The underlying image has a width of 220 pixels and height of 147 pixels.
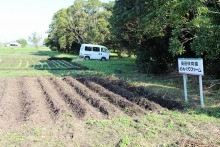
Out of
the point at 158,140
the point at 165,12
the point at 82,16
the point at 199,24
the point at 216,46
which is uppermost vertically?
the point at 82,16

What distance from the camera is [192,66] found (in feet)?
21.3

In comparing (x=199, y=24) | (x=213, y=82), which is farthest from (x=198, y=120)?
(x=213, y=82)

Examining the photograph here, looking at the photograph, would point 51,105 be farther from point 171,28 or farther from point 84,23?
point 84,23

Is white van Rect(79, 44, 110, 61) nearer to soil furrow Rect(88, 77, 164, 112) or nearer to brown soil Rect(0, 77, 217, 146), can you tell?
soil furrow Rect(88, 77, 164, 112)

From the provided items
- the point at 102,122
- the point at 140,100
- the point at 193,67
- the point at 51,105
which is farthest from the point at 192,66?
the point at 51,105

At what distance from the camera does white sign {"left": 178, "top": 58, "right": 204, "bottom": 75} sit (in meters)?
6.17

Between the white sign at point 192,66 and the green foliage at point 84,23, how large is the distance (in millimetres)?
22693

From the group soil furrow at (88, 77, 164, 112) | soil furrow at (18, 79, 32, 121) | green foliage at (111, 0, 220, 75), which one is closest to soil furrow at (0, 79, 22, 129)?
soil furrow at (18, 79, 32, 121)

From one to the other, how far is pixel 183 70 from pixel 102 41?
75.2 ft

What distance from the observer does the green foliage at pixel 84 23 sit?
29.8 metres

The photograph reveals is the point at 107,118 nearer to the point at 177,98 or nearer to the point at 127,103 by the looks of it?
the point at 127,103

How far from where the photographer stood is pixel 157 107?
20.5 ft

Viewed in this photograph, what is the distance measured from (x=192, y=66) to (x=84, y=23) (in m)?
27.1

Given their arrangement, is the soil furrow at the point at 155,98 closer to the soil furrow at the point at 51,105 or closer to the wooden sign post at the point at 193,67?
the wooden sign post at the point at 193,67
